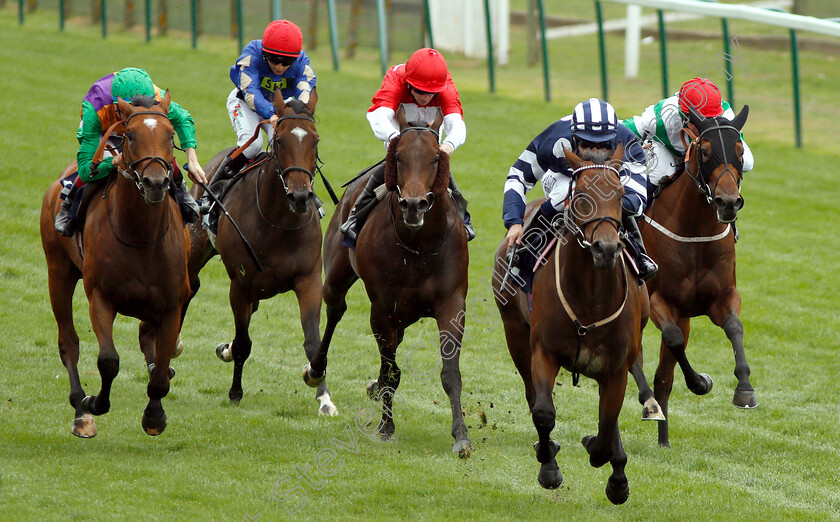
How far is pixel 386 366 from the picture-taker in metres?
7.38

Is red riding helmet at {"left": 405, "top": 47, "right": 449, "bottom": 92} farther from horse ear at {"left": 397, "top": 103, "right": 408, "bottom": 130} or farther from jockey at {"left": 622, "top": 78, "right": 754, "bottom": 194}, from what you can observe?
jockey at {"left": 622, "top": 78, "right": 754, "bottom": 194}

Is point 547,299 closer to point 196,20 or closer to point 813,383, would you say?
point 813,383

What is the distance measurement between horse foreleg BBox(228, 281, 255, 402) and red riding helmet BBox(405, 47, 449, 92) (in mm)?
2043

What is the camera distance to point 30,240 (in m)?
12.4

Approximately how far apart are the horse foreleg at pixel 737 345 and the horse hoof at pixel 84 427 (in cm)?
412

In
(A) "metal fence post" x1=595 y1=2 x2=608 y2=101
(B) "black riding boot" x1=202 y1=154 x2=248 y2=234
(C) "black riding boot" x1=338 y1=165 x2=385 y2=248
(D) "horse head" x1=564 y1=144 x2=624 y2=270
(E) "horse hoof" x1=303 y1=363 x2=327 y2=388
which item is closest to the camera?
(D) "horse head" x1=564 y1=144 x2=624 y2=270

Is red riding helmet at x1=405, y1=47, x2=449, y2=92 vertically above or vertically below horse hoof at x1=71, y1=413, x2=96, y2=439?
above

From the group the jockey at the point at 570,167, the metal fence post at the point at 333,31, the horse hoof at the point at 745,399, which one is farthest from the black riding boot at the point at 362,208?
the metal fence post at the point at 333,31

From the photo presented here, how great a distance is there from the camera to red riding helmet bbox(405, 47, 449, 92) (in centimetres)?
684

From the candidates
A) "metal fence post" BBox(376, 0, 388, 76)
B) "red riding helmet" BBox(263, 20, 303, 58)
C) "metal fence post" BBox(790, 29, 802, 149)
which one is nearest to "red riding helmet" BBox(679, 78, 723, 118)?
"red riding helmet" BBox(263, 20, 303, 58)

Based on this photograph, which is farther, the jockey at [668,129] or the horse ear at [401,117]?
the jockey at [668,129]

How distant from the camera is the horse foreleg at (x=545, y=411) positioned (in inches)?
224

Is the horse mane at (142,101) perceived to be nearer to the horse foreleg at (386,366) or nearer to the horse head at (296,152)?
the horse head at (296,152)

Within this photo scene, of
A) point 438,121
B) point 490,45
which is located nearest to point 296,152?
point 438,121
